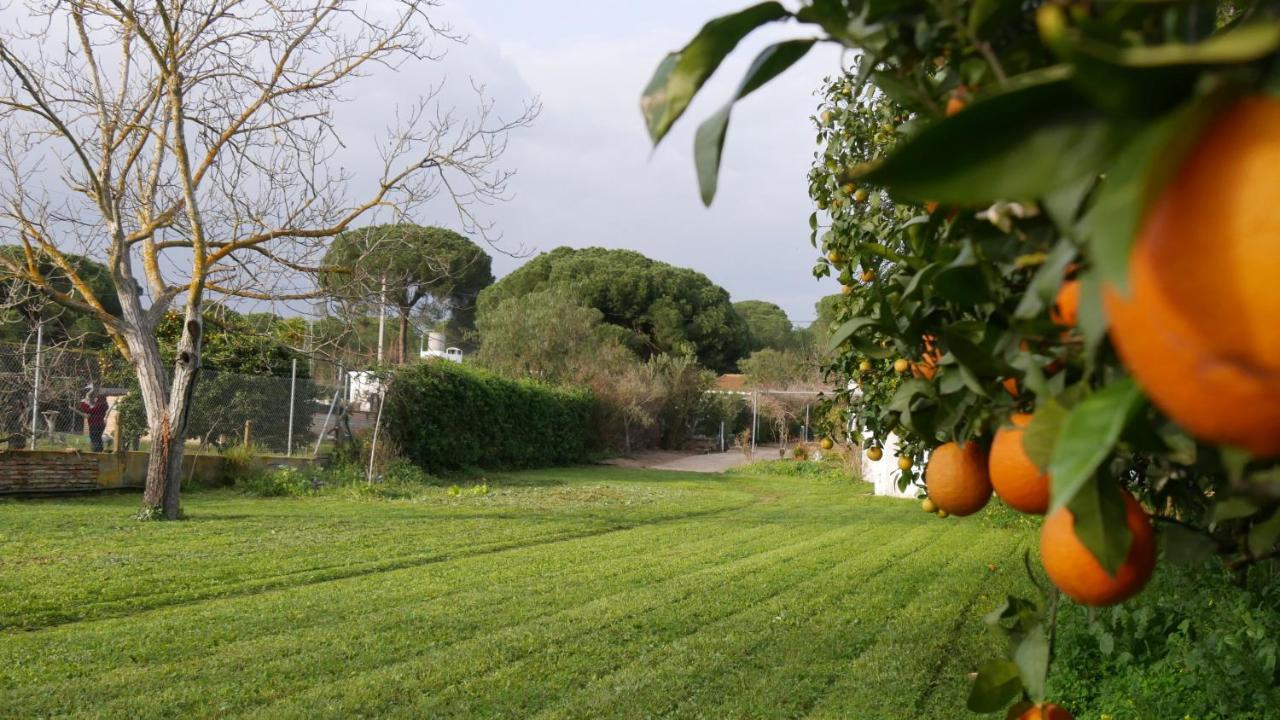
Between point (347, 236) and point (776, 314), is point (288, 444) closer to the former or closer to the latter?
point (347, 236)

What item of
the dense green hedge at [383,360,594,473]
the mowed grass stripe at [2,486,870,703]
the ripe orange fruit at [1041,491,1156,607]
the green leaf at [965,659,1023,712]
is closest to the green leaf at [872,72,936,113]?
the ripe orange fruit at [1041,491,1156,607]

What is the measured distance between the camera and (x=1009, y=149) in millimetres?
457

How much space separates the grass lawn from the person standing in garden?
1.05 meters

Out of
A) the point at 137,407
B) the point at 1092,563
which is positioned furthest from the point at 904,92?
the point at 137,407

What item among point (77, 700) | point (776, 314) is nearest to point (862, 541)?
point (77, 700)

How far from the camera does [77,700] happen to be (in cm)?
421

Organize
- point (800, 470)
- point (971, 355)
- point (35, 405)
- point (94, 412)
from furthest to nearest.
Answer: point (800, 470), point (94, 412), point (35, 405), point (971, 355)

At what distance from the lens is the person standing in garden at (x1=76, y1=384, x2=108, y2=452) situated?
11289mm

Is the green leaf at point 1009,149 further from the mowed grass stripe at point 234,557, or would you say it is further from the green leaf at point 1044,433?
Result: the mowed grass stripe at point 234,557

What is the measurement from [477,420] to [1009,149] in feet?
54.9

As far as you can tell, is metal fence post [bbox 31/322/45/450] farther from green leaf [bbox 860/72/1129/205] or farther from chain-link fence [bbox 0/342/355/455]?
green leaf [bbox 860/72/1129/205]

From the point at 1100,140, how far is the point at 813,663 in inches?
197

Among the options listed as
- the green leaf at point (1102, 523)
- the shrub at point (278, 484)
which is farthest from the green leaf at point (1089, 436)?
the shrub at point (278, 484)

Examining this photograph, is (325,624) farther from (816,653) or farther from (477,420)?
(477,420)
